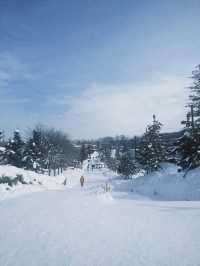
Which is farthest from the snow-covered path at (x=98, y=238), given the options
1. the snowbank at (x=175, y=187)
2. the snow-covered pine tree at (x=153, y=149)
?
the snow-covered pine tree at (x=153, y=149)

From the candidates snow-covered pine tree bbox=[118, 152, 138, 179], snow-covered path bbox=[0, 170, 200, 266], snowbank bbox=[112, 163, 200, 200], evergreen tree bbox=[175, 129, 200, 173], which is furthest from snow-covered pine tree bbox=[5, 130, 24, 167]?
snow-covered path bbox=[0, 170, 200, 266]

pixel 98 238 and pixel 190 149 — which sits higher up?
pixel 190 149

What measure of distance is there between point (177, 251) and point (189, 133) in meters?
26.1

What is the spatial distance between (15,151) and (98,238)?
139 feet

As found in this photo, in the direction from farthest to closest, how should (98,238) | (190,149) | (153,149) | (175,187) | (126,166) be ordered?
(126,166) < (153,149) < (190,149) < (175,187) < (98,238)

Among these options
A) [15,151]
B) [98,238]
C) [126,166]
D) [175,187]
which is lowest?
[98,238]

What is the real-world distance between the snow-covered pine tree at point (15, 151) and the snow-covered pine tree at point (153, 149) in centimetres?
2091

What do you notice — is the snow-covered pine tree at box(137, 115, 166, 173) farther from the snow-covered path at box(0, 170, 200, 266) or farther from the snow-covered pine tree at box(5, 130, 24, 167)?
the snow-covered path at box(0, 170, 200, 266)

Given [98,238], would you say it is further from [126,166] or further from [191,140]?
[126,166]

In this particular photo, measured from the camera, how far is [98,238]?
7.69m

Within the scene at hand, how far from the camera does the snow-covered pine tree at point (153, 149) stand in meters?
43.8

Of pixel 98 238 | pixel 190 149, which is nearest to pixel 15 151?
pixel 190 149

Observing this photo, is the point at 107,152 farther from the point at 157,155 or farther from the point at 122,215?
the point at 122,215

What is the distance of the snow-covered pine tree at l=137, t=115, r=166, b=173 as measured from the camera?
4378cm
